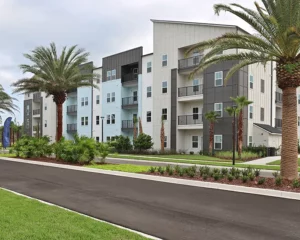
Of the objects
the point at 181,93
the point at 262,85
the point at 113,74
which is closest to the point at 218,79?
the point at 181,93

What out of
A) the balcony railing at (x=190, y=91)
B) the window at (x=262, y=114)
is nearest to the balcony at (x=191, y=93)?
the balcony railing at (x=190, y=91)

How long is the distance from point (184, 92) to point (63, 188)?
89.3 ft

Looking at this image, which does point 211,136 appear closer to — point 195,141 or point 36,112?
point 195,141

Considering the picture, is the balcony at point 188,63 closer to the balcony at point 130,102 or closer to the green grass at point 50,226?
the balcony at point 130,102

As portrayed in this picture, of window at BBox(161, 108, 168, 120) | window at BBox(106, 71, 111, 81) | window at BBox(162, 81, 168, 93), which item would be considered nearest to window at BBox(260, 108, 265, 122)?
window at BBox(161, 108, 168, 120)

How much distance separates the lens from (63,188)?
12055 millimetres

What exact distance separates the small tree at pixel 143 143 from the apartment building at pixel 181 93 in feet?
8.17

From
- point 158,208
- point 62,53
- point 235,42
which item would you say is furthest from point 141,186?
point 62,53

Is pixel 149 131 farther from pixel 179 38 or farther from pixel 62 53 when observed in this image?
pixel 62 53

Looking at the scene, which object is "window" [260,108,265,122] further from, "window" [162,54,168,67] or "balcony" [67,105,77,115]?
"balcony" [67,105,77,115]

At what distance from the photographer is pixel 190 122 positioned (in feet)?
122

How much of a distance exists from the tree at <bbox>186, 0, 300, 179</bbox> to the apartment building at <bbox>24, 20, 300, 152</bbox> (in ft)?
52.3

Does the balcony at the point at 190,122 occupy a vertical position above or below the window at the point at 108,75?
below

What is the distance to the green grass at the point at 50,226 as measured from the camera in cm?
555
